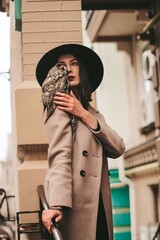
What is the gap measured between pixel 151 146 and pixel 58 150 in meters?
11.5

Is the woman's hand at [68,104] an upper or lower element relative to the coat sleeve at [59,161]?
upper

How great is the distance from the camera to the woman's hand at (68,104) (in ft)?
14.8

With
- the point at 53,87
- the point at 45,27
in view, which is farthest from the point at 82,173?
the point at 45,27

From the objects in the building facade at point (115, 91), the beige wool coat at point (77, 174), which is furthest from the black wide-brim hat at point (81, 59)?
the building facade at point (115, 91)

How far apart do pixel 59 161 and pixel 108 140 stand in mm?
371

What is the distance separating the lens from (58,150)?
437 centimetres

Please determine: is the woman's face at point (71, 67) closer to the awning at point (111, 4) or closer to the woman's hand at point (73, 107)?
the woman's hand at point (73, 107)

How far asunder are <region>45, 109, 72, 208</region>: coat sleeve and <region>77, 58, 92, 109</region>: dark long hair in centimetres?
22

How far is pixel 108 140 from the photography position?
14.9ft

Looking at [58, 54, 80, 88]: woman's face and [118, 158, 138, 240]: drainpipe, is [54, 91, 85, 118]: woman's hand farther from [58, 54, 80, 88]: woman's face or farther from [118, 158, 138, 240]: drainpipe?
[118, 158, 138, 240]: drainpipe

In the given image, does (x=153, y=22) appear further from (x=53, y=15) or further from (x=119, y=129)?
(x=119, y=129)

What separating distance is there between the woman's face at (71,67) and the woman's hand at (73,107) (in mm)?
129

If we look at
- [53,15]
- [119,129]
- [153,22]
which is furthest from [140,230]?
[53,15]

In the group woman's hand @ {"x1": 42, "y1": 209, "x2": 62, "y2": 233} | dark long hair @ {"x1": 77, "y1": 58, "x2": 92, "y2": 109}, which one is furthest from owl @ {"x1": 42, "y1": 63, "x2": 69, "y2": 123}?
woman's hand @ {"x1": 42, "y1": 209, "x2": 62, "y2": 233}
